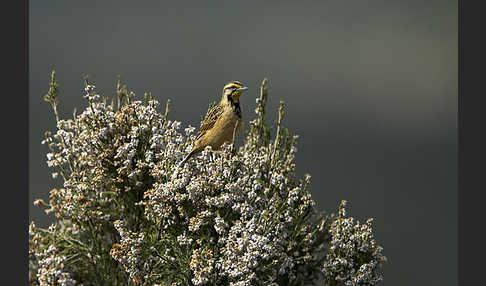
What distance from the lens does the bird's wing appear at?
3.46 metres

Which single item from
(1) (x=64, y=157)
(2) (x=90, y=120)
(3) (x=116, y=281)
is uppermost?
(2) (x=90, y=120)

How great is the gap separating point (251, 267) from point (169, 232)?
560 mm

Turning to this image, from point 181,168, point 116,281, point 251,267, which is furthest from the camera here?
point 116,281

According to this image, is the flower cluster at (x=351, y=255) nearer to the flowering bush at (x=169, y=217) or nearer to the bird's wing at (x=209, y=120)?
the flowering bush at (x=169, y=217)

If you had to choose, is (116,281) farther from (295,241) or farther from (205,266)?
(295,241)

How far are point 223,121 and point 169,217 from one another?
70 centimetres

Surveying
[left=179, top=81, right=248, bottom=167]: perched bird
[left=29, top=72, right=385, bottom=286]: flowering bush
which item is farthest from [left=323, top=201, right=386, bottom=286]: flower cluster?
[left=179, top=81, right=248, bottom=167]: perched bird

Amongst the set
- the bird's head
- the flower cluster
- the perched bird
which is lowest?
the flower cluster

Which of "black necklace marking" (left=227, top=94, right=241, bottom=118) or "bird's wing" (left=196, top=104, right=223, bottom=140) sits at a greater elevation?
"black necklace marking" (left=227, top=94, right=241, bottom=118)

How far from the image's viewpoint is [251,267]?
2.91 m

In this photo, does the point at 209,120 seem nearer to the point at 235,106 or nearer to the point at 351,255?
the point at 235,106

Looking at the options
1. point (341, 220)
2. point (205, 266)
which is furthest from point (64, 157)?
point (341, 220)

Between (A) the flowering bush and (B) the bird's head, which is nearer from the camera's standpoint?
(A) the flowering bush

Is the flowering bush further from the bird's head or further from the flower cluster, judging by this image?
the bird's head
